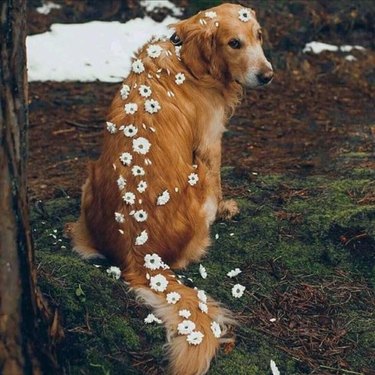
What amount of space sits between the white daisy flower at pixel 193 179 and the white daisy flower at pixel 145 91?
526 millimetres

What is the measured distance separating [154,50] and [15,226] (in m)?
1.86

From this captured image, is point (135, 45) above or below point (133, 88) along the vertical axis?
below

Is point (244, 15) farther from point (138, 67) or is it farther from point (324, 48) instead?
point (324, 48)

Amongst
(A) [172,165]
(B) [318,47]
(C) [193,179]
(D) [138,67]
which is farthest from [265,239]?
(B) [318,47]

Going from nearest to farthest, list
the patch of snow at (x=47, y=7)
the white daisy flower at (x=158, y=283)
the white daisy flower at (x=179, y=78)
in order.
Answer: the white daisy flower at (x=158, y=283) → the white daisy flower at (x=179, y=78) → the patch of snow at (x=47, y=7)

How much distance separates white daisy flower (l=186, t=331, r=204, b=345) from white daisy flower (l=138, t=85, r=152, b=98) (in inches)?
56.5

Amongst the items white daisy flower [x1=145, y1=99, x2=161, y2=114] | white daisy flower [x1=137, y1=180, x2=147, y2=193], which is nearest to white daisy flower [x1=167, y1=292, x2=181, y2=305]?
white daisy flower [x1=137, y1=180, x2=147, y2=193]

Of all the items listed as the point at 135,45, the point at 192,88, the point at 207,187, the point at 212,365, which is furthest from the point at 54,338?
the point at 135,45

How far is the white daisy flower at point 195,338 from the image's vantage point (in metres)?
3.63

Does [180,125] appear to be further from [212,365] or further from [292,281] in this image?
[212,365]

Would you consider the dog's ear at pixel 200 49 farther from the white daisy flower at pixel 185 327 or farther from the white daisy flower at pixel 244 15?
the white daisy flower at pixel 185 327

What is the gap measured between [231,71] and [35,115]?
3.97m

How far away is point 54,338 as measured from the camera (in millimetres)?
3439

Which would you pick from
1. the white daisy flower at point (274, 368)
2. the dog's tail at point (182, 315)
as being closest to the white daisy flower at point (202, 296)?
the dog's tail at point (182, 315)
